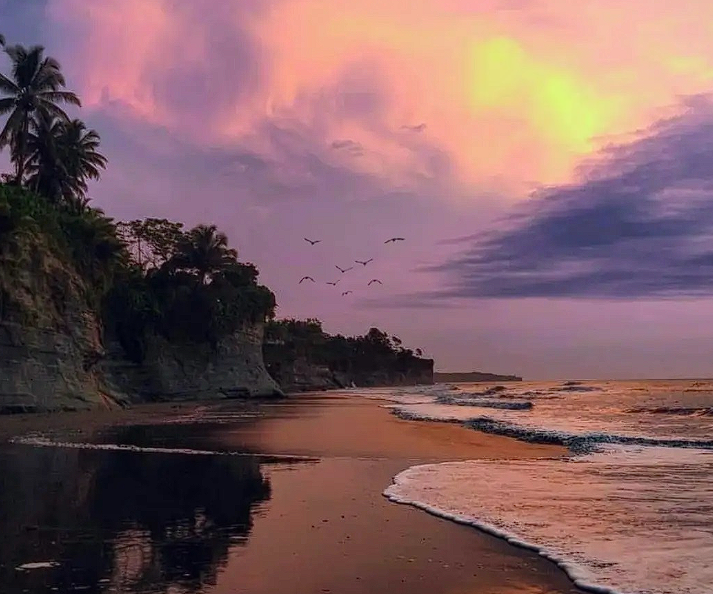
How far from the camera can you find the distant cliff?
107950mm

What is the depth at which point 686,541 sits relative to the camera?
8.47m

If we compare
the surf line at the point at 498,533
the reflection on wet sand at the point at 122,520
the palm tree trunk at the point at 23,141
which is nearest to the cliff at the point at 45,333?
the palm tree trunk at the point at 23,141

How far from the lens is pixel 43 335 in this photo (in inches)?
1330

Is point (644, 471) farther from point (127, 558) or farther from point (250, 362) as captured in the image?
point (250, 362)

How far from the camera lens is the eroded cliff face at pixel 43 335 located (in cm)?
3155

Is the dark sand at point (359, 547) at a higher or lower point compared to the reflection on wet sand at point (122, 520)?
lower

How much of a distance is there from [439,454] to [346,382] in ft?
417

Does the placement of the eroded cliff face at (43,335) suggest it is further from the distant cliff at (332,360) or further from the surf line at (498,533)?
the distant cliff at (332,360)

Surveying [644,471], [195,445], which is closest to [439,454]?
[644,471]

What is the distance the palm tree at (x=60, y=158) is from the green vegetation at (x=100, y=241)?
0.06m

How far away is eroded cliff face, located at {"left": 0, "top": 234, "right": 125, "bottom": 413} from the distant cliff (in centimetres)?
6278

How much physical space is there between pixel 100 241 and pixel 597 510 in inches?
1405

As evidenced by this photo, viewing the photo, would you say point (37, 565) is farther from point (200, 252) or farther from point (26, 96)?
point (200, 252)

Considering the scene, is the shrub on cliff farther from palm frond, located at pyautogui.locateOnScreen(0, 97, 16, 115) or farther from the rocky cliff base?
the rocky cliff base
